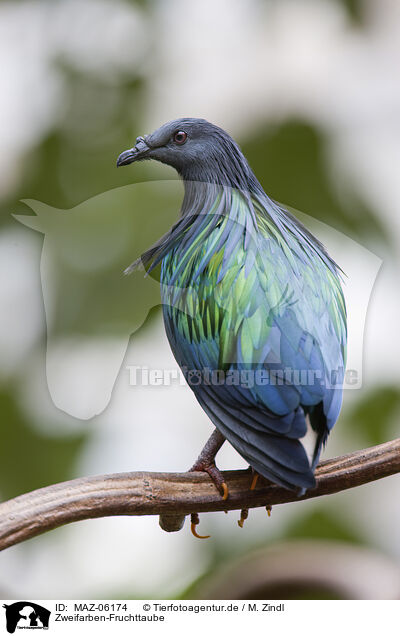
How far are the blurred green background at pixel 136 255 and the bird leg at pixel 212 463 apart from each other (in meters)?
0.05

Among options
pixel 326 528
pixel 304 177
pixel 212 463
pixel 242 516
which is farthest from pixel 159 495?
pixel 304 177

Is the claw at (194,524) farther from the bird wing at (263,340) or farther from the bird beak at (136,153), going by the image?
the bird beak at (136,153)

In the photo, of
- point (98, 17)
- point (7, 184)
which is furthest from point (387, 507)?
point (98, 17)

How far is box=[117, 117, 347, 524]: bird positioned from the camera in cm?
75

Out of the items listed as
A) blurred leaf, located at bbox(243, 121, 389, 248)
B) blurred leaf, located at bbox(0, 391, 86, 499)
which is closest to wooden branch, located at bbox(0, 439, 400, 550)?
blurred leaf, located at bbox(0, 391, 86, 499)

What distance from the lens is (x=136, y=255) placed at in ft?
Answer: 3.07

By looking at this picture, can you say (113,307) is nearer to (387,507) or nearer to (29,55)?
(29,55)

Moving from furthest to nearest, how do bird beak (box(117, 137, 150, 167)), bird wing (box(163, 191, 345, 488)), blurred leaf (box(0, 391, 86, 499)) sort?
blurred leaf (box(0, 391, 86, 499))
bird beak (box(117, 137, 150, 167))
bird wing (box(163, 191, 345, 488))

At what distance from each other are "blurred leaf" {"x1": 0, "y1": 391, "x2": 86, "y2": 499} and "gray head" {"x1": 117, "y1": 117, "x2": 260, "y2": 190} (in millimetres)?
396

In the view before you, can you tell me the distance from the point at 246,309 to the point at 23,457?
0.41 m

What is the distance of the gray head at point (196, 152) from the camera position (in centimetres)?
86
